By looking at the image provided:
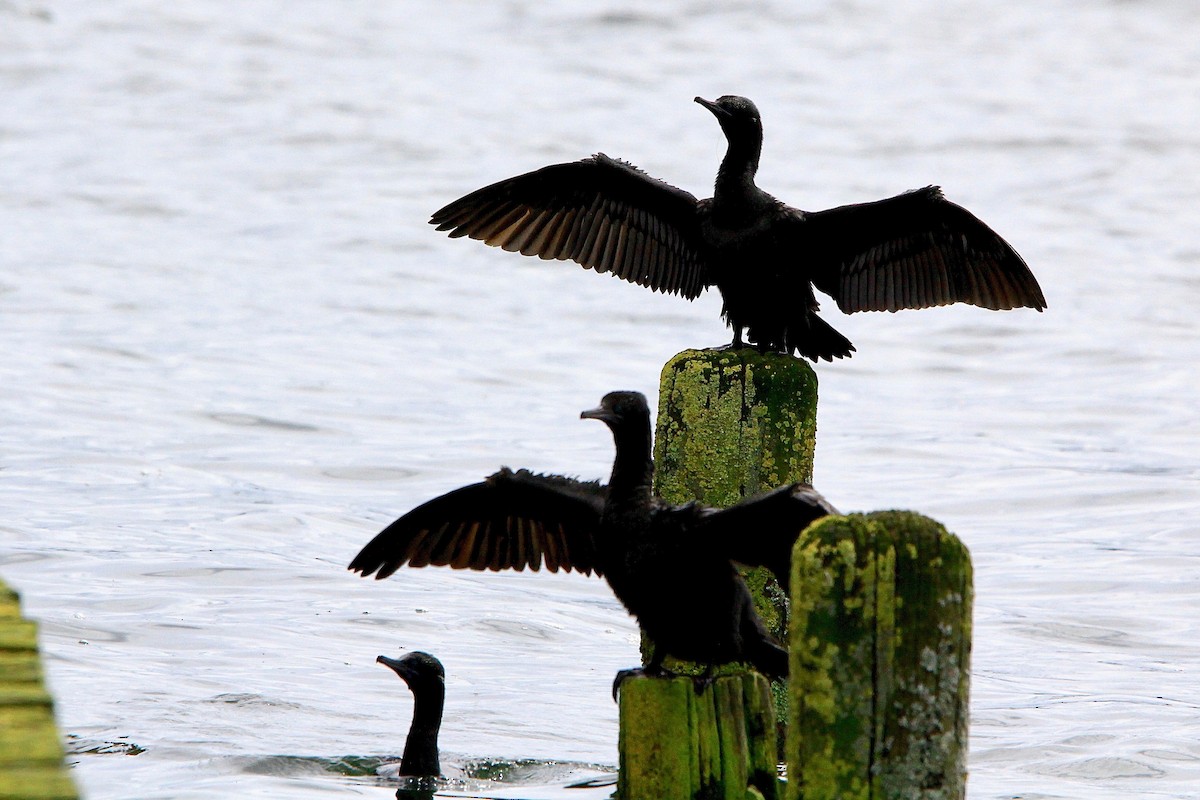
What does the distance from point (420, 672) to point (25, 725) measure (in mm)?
3226

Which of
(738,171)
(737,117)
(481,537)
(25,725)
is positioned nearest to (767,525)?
(481,537)

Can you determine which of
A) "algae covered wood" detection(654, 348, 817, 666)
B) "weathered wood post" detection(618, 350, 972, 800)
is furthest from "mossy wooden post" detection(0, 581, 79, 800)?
"algae covered wood" detection(654, 348, 817, 666)

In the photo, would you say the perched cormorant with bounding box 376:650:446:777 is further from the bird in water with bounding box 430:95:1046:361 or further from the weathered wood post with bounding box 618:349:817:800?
the bird in water with bounding box 430:95:1046:361

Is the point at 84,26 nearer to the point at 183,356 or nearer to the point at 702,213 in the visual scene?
the point at 183,356

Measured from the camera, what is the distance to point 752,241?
6570mm

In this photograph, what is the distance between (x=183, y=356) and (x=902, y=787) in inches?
490

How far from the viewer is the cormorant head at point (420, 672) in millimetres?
6246

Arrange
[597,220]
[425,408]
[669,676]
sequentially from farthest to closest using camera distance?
[425,408] < [597,220] < [669,676]

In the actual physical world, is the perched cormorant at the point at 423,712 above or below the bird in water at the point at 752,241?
below

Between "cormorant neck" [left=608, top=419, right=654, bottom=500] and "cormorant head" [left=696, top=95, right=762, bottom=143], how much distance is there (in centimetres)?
209

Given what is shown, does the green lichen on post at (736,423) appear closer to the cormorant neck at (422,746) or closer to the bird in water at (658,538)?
the bird in water at (658,538)

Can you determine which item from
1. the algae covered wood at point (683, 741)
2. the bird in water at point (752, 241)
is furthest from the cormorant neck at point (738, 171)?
the algae covered wood at point (683, 741)

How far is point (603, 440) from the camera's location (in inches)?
529

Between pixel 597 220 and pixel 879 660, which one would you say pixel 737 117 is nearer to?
pixel 597 220
